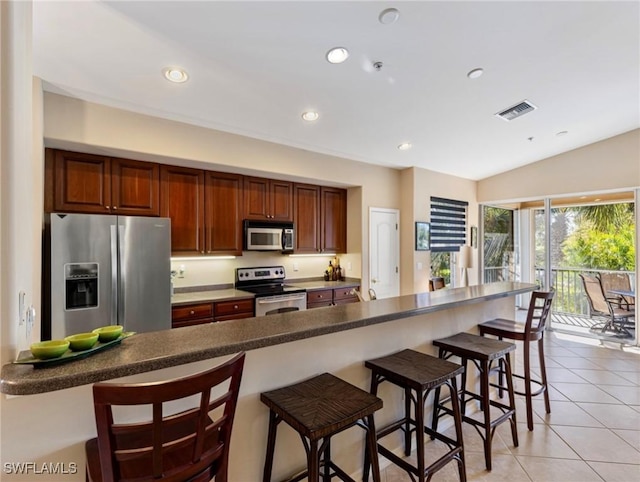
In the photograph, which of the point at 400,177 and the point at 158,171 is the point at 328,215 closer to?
the point at 400,177

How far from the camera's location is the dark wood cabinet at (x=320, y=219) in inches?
171

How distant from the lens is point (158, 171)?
128 inches

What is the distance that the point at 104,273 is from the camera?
8.54 feet

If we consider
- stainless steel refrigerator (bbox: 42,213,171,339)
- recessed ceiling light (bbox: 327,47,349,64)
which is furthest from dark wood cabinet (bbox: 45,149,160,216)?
recessed ceiling light (bbox: 327,47,349,64)

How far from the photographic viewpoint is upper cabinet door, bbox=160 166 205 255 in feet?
10.8

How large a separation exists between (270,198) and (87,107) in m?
2.04

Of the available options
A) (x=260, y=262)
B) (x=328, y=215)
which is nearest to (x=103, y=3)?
(x=260, y=262)

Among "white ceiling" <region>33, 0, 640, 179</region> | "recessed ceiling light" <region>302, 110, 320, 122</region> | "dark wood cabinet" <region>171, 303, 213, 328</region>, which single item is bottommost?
"dark wood cabinet" <region>171, 303, 213, 328</region>

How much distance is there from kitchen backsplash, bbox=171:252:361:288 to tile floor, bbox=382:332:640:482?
257cm

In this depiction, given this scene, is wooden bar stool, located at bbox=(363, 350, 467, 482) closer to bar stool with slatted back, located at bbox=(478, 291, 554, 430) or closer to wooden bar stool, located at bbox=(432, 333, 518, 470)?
wooden bar stool, located at bbox=(432, 333, 518, 470)

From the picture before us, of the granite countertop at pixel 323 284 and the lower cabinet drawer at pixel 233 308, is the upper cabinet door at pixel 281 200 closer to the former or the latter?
the granite countertop at pixel 323 284

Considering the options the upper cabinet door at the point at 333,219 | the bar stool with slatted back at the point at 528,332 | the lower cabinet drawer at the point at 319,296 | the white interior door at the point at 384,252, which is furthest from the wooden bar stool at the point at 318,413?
the white interior door at the point at 384,252

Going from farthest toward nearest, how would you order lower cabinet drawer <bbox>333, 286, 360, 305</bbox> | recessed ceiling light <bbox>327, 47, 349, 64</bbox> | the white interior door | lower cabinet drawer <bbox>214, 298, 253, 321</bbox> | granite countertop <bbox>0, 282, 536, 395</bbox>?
1. the white interior door
2. lower cabinet drawer <bbox>333, 286, 360, 305</bbox>
3. lower cabinet drawer <bbox>214, 298, 253, 321</bbox>
4. recessed ceiling light <bbox>327, 47, 349, 64</bbox>
5. granite countertop <bbox>0, 282, 536, 395</bbox>

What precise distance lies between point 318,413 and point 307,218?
3312 mm
